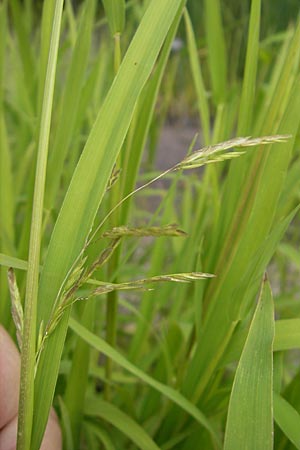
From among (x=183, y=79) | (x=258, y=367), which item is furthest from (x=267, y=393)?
(x=183, y=79)

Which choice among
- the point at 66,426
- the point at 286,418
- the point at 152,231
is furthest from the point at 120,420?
the point at 152,231

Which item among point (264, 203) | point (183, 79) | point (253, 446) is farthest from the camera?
point (183, 79)

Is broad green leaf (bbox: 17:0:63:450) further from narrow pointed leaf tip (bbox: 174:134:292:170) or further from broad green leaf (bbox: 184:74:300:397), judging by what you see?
broad green leaf (bbox: 184:74:300:397)

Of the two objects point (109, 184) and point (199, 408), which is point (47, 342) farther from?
point (199, 408)

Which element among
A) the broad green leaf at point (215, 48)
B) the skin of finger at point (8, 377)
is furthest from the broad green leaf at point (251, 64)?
the skin of finger at point (8, 377)

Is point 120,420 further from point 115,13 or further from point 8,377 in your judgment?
point 115,13

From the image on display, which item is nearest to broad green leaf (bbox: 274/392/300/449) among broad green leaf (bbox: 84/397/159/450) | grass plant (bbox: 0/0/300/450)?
grass plant (bbox: 0/0/300/450)
